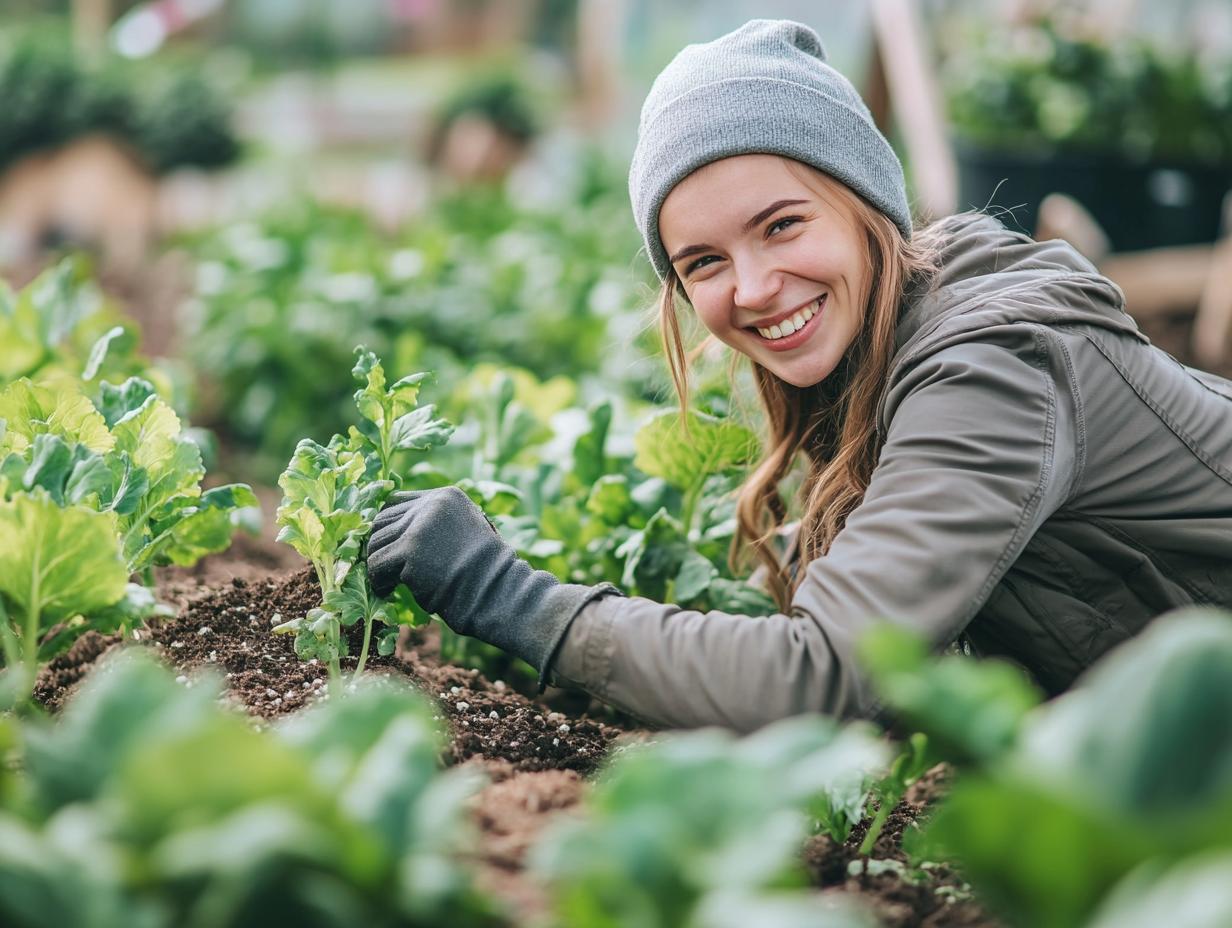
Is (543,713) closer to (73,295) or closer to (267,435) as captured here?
(73,295)

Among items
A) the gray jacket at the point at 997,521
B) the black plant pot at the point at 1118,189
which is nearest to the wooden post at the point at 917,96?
the black plant pot at the point at 1118,189

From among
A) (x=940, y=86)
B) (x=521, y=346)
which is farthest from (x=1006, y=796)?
(x=940, y=86)

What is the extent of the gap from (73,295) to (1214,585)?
259cm

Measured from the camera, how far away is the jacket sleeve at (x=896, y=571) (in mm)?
1780

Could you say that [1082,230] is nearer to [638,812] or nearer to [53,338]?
[53,338]

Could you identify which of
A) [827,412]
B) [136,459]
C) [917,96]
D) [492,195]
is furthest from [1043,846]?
[492,195]

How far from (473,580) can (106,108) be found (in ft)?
22.5

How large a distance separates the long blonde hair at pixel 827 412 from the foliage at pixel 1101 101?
4600 millimetres

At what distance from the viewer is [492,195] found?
8234mm

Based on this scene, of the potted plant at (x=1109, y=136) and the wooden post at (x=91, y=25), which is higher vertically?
the wooden post at (x=91, y=25)

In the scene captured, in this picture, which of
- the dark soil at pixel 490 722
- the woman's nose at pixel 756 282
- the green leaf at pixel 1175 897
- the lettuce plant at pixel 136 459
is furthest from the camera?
the woman's nose at pixel 756 282

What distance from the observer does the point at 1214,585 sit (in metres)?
Answer: 2.15

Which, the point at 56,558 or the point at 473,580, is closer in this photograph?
the point at 56,558

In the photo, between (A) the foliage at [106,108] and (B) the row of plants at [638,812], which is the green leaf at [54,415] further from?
(A) the foliage at [106,108]
